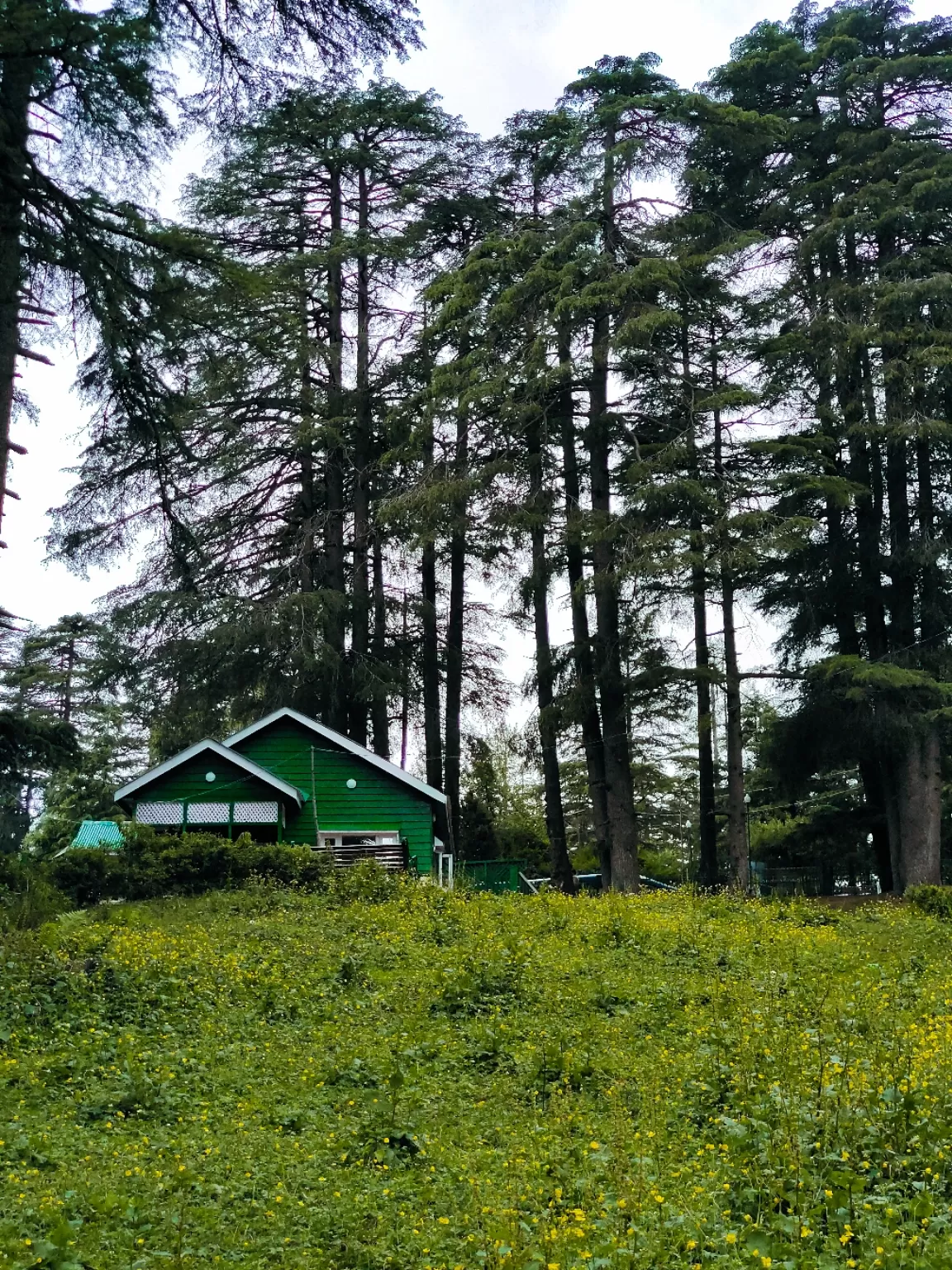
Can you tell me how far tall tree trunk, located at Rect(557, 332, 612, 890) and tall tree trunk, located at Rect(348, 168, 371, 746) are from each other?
545cm

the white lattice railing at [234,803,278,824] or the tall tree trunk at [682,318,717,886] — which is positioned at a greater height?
the tall tree trunk at [682,318,717,886]

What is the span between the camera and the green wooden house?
24609 mm

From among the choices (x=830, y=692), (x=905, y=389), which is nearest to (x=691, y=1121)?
(x=830, y=692)

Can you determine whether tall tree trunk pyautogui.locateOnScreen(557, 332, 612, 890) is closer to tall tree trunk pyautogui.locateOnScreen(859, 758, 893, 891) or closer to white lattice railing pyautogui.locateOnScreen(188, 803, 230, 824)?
tall tree trunk pyautogui.locateOnScreen(859, 758, 893, 891)

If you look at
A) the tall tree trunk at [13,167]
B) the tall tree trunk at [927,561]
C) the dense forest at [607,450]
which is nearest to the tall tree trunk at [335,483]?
the dense forest at [607,450]

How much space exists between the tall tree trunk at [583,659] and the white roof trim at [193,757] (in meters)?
6.59

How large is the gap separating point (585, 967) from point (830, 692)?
13.5m

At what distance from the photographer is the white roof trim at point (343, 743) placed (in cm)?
2591

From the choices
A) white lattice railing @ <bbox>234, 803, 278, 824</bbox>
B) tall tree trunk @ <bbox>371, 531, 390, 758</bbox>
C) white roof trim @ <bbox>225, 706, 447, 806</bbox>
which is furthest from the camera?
tall tree trunk @ <bbox>371, 531, 390, 758</bbox>

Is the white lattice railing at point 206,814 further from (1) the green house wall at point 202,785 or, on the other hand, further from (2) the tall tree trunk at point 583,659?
(2) the tall tree trunk at point 583,659

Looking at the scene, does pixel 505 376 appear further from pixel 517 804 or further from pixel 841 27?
pixel 517 804

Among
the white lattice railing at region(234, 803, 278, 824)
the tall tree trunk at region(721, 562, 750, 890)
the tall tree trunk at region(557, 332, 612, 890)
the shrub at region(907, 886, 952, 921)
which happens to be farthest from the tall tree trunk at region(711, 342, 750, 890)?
the white lattice railing at region(234, 803, 278, 824)

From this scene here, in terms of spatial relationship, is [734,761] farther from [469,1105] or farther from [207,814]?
[469,1105]

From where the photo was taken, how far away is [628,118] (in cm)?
2642
